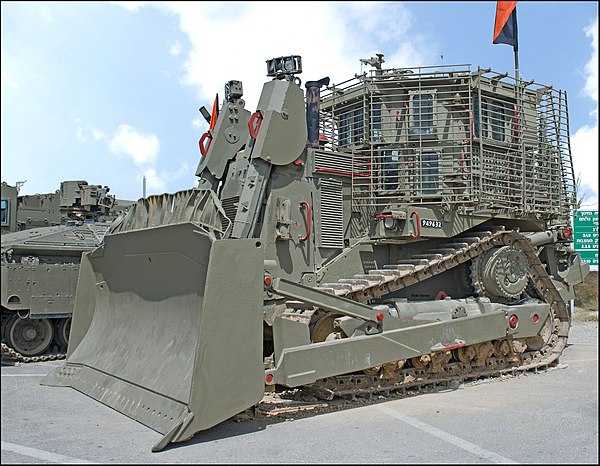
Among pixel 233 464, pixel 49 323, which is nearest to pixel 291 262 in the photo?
pixel 233 464

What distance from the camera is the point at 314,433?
6535mm

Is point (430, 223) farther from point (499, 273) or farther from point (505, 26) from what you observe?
point (505, 26)

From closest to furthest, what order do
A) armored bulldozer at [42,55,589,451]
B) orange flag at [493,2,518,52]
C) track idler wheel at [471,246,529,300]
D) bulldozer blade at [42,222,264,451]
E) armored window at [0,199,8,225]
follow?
bulldozer blade at [42,222,264,451] < armored bulldozer at [42,55,589,451] < track idler wheel at [471,246,529,300] < orange flag at [493,2,518,52] < armored window at [0,199,8,225]

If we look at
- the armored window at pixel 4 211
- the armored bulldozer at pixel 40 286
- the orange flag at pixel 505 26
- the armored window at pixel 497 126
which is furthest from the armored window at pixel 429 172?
the armored window at pixel 4 211

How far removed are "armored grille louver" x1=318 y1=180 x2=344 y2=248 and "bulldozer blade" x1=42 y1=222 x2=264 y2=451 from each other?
8.66ft

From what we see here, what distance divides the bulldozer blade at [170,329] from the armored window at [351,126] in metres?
4.30

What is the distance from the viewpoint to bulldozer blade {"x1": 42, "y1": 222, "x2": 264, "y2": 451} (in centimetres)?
624

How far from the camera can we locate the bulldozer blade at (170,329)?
6.24 metres

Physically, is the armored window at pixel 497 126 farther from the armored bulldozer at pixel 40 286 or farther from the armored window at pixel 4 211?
the armored window at pixel 4 211

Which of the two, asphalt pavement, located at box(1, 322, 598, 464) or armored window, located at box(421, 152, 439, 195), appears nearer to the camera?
asphalt pavement, located at box(1, 322, 598, 464)

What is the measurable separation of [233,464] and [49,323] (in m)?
8.70

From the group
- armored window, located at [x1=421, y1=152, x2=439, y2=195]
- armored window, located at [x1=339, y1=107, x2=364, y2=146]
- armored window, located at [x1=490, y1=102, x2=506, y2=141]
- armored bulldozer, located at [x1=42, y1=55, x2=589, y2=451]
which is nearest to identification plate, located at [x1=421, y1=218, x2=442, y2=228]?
armored bulldozer, located at [x1=42, y1=55, x2=589, y2=451]

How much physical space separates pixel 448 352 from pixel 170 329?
3.95 meters

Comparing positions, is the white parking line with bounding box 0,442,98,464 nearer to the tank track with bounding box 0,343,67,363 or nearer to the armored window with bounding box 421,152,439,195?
the armored window with bounding box 421,152,439,195
